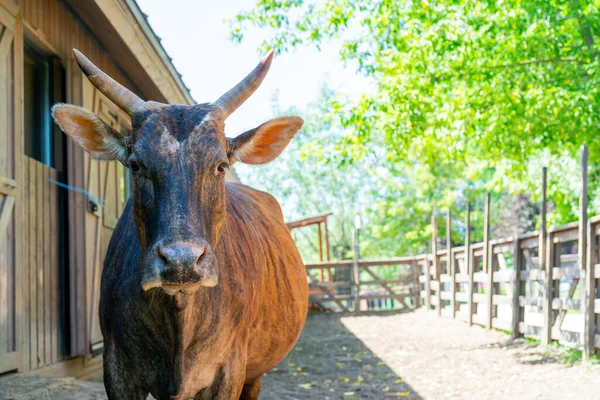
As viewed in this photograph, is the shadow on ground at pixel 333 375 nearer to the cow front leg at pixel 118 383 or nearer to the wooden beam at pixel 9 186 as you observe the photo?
the wooden beam at pixel 9 186

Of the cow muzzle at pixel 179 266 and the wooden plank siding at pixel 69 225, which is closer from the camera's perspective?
the cow muzzle at pixel 179 266

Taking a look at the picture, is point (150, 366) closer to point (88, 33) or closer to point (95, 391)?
point (95, 391)

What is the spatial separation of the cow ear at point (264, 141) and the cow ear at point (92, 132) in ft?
1.76

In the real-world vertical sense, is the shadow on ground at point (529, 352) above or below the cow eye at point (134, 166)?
below

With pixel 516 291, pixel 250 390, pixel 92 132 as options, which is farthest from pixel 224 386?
pixel 516 291

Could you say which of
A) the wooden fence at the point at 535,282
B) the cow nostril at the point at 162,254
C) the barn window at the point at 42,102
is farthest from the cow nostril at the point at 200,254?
the wooden fence at the point at 535,282

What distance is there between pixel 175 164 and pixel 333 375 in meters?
5.68

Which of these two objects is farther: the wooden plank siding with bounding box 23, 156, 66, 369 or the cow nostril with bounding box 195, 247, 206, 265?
the wooden plank siding with bounding box 23, 156, 66, 369

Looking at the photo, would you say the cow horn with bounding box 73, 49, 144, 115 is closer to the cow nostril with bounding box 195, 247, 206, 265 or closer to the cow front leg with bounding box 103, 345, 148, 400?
the cow nostril with bounding box 195, 247, 206, 265

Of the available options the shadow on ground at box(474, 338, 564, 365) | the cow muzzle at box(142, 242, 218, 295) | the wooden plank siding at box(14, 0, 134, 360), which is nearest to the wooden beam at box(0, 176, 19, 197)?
the wooden plank siding at box(14, 0, 134, 360)

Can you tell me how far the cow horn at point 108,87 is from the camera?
3.17 meters

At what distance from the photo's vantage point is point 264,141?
12.1 ft

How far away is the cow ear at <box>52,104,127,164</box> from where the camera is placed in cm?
330

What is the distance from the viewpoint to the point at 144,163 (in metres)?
2.96
